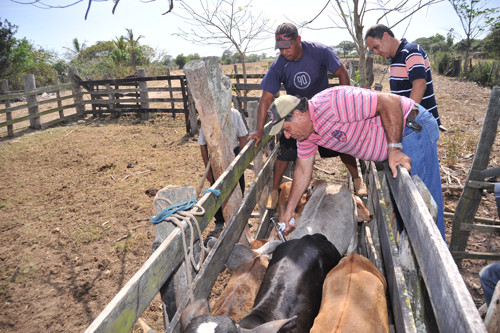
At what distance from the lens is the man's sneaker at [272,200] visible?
158 inches

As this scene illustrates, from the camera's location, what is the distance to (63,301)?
3.79 m

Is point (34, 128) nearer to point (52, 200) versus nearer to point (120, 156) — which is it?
point (120, 156)

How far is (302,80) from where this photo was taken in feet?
12.7

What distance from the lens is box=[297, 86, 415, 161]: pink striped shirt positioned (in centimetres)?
237

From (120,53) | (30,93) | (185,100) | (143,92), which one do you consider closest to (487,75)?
(185,100)

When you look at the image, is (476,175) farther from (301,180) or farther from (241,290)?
(241,290)

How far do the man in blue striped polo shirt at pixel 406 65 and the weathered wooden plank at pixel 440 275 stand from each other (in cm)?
191

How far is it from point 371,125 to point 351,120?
0.91ft

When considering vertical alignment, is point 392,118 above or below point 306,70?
below

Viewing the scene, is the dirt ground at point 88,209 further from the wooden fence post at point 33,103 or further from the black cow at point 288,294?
the black cow at point 288,294

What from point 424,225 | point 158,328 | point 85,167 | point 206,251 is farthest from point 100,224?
point 424,225

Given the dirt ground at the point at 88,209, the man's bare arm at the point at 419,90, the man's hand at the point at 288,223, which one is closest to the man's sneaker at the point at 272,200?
the man's hand at the point at 288,223

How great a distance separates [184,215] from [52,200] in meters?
6.06

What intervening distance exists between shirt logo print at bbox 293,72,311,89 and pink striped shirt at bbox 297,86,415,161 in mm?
1257
